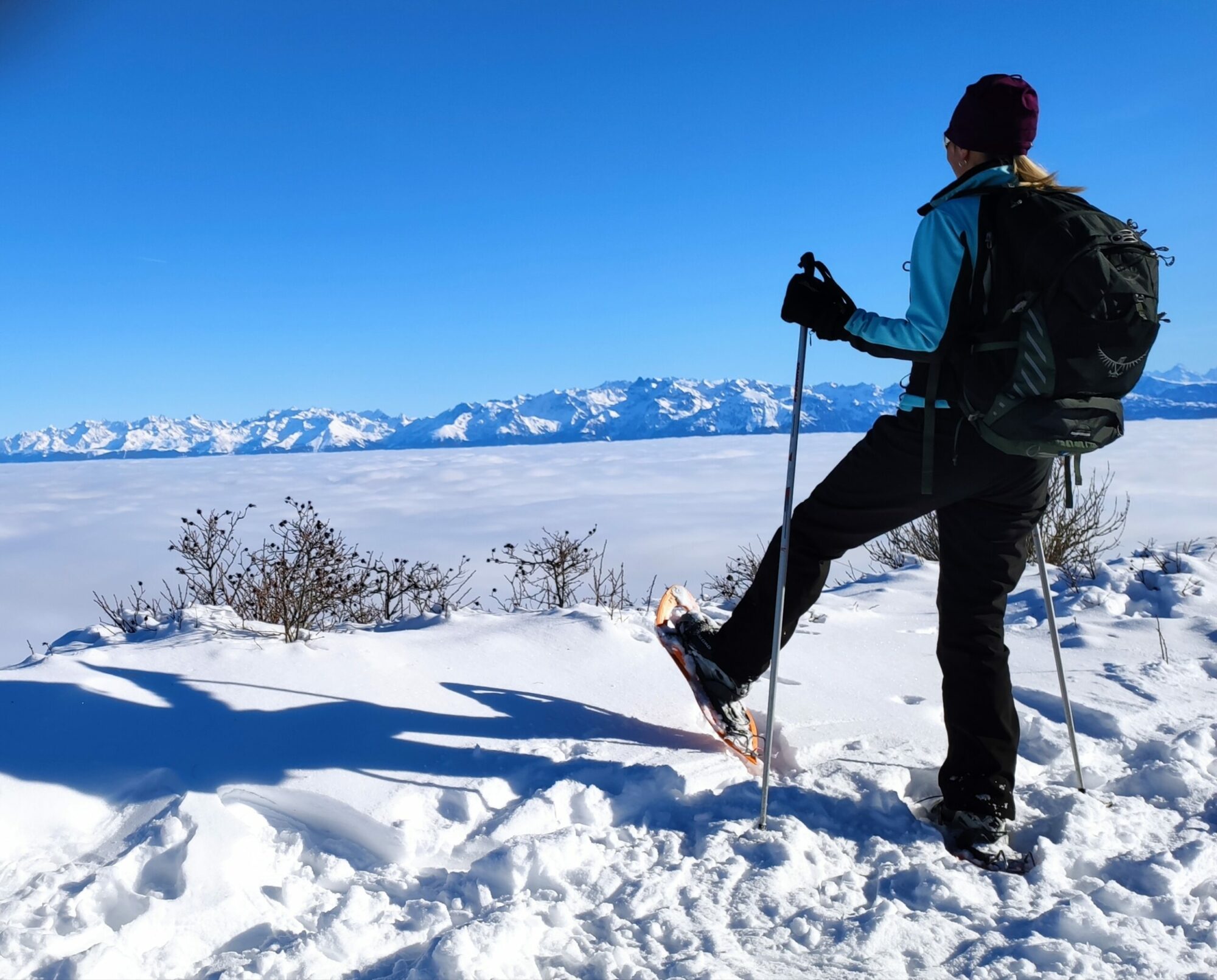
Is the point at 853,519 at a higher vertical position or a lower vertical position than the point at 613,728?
higher

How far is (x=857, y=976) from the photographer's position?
5.24 ft

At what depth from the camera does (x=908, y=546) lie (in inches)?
344

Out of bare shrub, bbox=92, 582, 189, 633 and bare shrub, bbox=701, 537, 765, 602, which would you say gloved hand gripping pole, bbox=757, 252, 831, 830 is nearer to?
bare shrub, bbox=92, 582, 189, 633

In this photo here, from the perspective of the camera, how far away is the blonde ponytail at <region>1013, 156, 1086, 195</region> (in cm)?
204

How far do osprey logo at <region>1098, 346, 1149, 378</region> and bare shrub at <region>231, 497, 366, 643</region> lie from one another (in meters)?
3.68

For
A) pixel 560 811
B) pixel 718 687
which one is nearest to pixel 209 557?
pixel 560 811

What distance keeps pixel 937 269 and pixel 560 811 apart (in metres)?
1.81

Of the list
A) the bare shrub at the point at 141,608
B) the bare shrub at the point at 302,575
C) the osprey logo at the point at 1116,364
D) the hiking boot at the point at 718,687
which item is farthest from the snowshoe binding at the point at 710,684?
the bare shrub at the point at 141,608

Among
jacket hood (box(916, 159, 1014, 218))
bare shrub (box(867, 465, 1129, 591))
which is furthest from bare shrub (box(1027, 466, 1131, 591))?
jacket hood (box(916, 159, 1014, 218))

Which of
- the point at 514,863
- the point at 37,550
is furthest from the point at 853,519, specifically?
the point at 37,550

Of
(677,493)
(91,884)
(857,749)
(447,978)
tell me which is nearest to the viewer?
(447,978)

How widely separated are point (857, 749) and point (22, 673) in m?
3.12

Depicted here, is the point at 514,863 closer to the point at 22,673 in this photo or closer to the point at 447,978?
the point at 447,978

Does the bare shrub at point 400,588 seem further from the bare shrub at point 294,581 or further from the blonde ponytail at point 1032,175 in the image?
the blonde ponytail at point 1032,175
